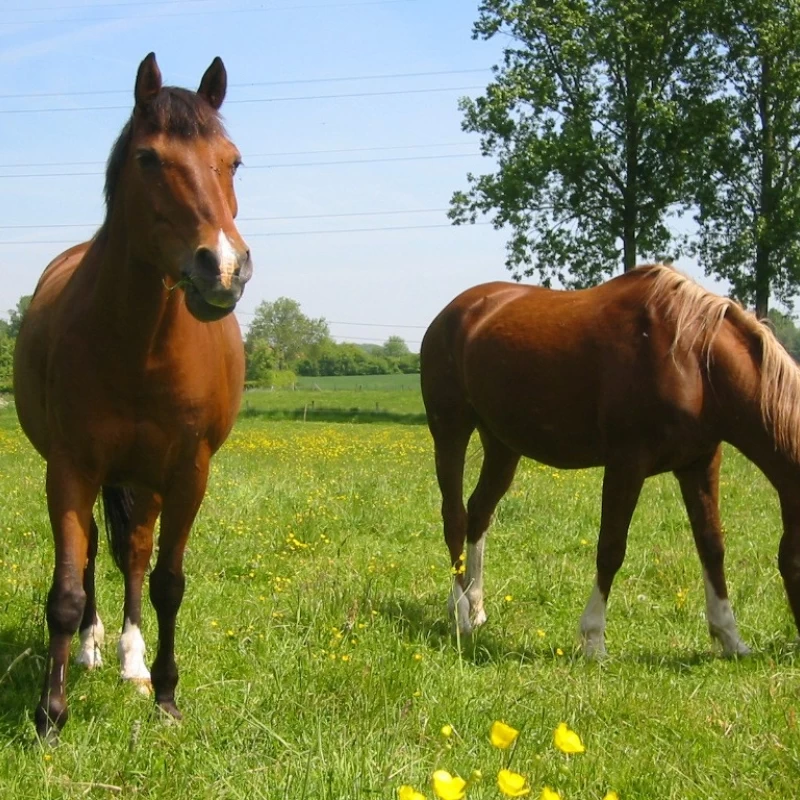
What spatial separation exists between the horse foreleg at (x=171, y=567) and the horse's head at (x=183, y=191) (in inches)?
32.8

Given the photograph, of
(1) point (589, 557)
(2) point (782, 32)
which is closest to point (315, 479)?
(1) point (589, 557)

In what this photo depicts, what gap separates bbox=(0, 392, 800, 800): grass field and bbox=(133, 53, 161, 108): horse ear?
6.58 ft

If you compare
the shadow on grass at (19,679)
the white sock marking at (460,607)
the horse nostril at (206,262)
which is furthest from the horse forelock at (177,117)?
the white sock marking at (460,607)

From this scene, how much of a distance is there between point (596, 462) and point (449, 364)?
131 centimetres

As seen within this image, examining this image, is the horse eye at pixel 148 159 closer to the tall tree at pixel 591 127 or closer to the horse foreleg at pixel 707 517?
the horse foreleg at pixel 707 517

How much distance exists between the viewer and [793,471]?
517 cm

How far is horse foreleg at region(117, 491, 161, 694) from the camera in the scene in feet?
15.5

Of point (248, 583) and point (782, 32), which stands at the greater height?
point (782, 32)

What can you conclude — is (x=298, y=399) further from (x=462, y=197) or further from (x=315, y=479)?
(x=315, y=479)

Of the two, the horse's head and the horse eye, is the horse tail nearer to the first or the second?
the horse's head

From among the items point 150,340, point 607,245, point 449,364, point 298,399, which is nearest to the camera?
point 150,340

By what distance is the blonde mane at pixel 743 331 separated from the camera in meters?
5.14

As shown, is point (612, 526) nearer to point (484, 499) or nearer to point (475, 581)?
point (475, 581)

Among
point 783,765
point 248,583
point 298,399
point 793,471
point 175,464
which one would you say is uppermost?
point 175,464
